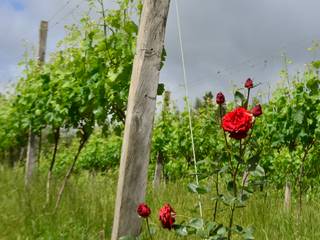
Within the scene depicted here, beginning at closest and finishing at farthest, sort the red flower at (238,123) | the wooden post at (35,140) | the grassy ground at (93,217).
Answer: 1. the red flower at (238,123)
2. the grassy ground at (93,217)
3. the wooden post at (35,140)

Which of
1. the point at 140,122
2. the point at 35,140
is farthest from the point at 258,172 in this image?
the point at 35,140

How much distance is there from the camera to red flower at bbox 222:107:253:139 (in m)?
1.90

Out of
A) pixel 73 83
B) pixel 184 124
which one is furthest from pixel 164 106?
pixel 73 83

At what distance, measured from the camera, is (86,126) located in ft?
20.5

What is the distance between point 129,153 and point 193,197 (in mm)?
2547

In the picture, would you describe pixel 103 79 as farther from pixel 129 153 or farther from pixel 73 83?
pixel 129 153

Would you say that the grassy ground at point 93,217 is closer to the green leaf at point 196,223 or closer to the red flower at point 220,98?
the green leaf at point 196,223

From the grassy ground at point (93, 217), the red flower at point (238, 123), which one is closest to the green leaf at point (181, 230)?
the red flower at point (238, 123)

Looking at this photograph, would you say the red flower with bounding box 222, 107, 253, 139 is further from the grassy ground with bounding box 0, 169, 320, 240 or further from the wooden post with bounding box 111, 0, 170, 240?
the grassy ground with bounding box 0, 169, 320, 240

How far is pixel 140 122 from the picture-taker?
2711mm

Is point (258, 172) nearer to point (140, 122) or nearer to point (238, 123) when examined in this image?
point (238, 123)

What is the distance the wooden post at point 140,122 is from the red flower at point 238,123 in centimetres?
86

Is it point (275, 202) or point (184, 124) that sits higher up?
point (184, 124)

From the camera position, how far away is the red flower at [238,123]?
1900 mm
